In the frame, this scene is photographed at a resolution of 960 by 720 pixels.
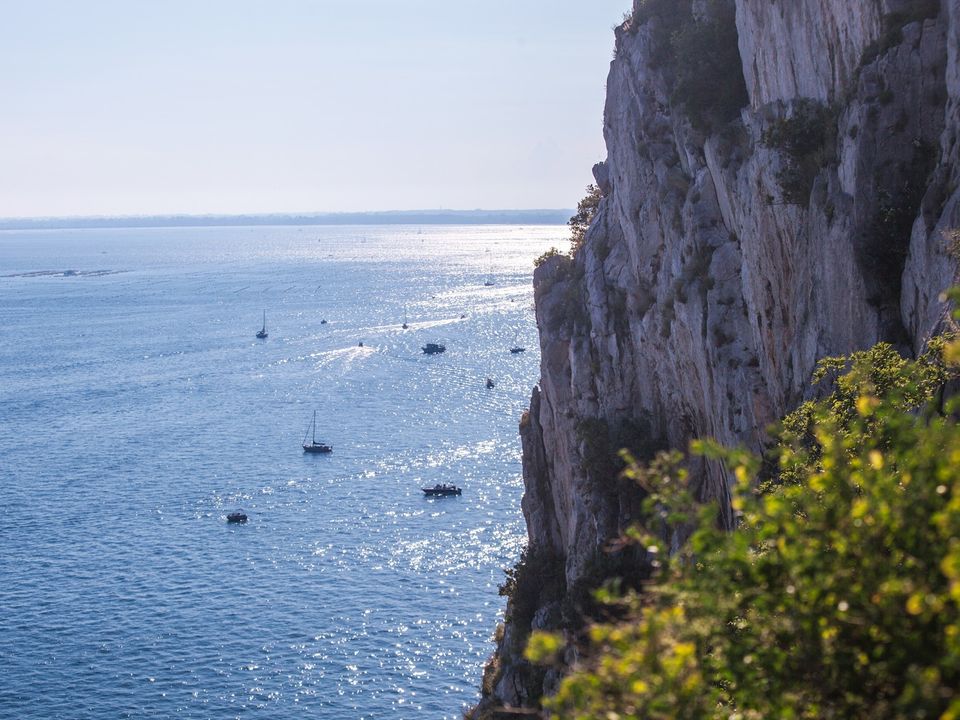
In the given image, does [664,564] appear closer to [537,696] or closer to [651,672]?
[651,672]

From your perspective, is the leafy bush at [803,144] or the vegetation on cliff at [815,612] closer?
the vegetation on cliff at [815,612]

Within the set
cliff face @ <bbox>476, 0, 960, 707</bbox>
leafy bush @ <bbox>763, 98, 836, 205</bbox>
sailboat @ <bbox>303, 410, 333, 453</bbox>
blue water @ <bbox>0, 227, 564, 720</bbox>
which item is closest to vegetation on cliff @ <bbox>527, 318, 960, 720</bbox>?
cliff face @ <bbox>476, 0, 960, 707</bbox>

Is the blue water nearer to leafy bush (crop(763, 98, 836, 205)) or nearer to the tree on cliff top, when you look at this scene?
the tree on cliff top

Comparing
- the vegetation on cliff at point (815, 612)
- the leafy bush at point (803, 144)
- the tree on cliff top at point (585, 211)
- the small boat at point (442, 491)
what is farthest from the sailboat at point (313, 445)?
the vegetation on cliff at point (815, 612)

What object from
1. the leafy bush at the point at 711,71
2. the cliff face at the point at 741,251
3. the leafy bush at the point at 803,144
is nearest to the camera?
the cliff face at the point at 741,251

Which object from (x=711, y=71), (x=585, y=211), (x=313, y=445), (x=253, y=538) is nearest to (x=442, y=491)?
(x=253, y=538)

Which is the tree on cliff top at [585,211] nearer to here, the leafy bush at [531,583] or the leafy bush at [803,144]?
the leafy bush at [531,583]

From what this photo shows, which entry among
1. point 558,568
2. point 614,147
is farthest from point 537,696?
point 614,147

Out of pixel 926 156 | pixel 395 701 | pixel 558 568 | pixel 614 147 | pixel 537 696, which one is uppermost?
pixel 614 147
